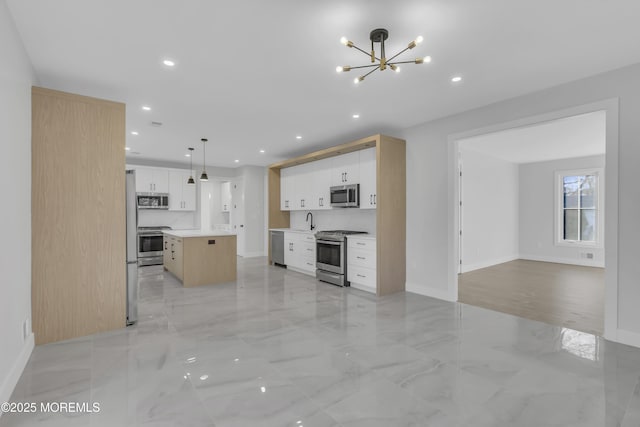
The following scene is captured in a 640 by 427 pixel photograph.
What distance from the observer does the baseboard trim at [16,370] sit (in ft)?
6.59

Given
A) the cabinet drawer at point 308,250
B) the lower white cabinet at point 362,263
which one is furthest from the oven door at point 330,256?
the cabinet drawer at point 308,250

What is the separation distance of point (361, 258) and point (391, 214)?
2.82ft

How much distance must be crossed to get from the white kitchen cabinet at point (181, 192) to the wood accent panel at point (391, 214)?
5476 mm

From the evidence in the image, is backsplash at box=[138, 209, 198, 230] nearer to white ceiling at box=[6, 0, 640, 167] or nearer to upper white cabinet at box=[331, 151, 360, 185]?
white ceiling at box=[6, 0, 640, 167]

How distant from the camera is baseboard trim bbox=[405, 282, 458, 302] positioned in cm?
443

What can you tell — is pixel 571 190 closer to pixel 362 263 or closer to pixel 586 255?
pixel 586 255

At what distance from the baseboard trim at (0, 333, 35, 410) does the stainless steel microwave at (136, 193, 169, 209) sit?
513 centimetres

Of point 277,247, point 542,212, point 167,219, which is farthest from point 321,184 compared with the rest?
point 542,212

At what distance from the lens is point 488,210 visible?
7465 millimetres

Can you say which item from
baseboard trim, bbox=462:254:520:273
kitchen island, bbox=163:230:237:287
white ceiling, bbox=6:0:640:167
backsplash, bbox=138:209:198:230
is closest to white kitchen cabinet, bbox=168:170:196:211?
backsplash, bbox=138:209:198:230

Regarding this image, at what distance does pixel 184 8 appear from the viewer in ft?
6.99

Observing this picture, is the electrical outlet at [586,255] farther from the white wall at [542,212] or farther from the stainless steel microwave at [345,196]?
the stainless steel microwave at [345,196]

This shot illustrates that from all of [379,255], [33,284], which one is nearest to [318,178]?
[379,255]

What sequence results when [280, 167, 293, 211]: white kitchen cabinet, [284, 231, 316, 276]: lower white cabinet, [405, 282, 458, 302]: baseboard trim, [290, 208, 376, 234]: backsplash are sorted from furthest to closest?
[280, 167, 293, 211]: white kitchen cabinet < [284, 231, 316, 276]: lower white cabinet < [290, 208, 376, 234]: backsplash < [405, 282, 458, 302]: baseboard trim
